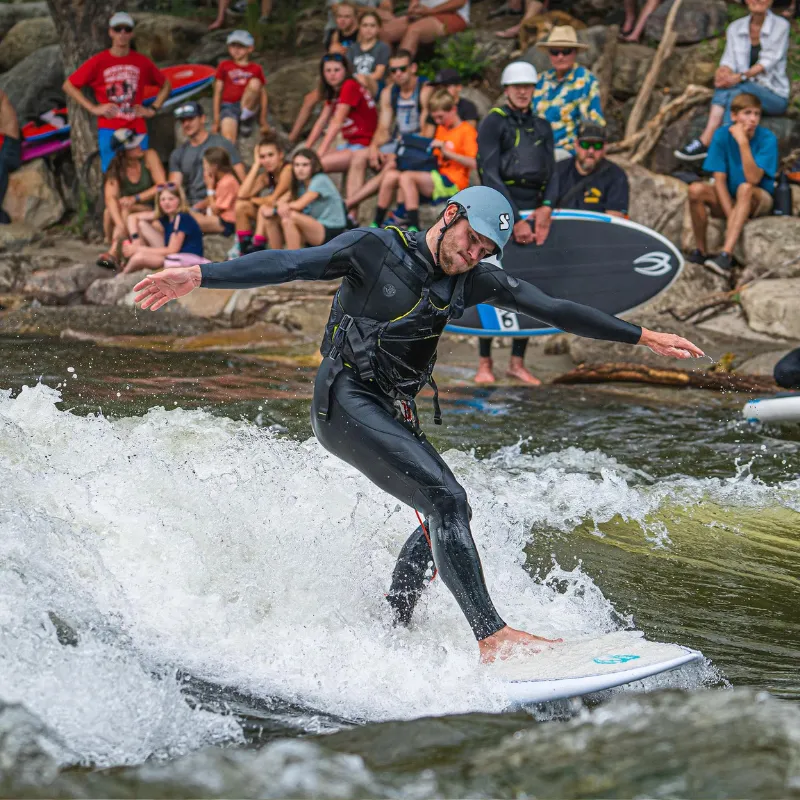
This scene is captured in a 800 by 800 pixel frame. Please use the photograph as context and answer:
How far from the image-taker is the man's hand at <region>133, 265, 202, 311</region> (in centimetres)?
372

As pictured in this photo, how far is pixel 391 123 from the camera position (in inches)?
438

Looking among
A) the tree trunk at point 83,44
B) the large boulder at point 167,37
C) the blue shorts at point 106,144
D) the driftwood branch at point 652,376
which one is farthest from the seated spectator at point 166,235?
the large boulder at point 167,37

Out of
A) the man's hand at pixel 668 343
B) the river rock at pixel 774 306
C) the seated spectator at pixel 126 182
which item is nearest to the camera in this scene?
the man's hand at pixel 668 343

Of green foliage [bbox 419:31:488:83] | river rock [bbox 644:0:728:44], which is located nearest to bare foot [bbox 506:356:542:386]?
green foliage [bbox 419:31:488:83]

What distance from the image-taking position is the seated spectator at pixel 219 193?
11125 mm

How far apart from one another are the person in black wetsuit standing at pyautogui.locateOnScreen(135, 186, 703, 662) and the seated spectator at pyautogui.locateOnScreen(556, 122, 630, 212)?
527 cm

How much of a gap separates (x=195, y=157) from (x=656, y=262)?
5049 millimetres

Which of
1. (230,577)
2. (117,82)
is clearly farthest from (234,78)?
(230,577)

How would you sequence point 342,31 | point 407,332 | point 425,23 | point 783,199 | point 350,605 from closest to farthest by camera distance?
point 407,332
point 350,605
point 783,199
point 342,31
point 425,23

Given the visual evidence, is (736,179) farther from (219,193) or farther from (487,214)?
(487,214)

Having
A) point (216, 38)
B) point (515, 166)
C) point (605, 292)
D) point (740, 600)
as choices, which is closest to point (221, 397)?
point (515, 166)

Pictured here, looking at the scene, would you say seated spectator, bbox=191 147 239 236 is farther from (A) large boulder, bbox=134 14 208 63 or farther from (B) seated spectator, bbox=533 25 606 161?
(A) large boulder, bbox=134 14 208 63

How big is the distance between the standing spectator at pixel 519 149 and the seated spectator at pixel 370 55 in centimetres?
312

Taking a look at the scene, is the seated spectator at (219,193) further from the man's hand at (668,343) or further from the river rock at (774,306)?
the man's hand at (668,343)
